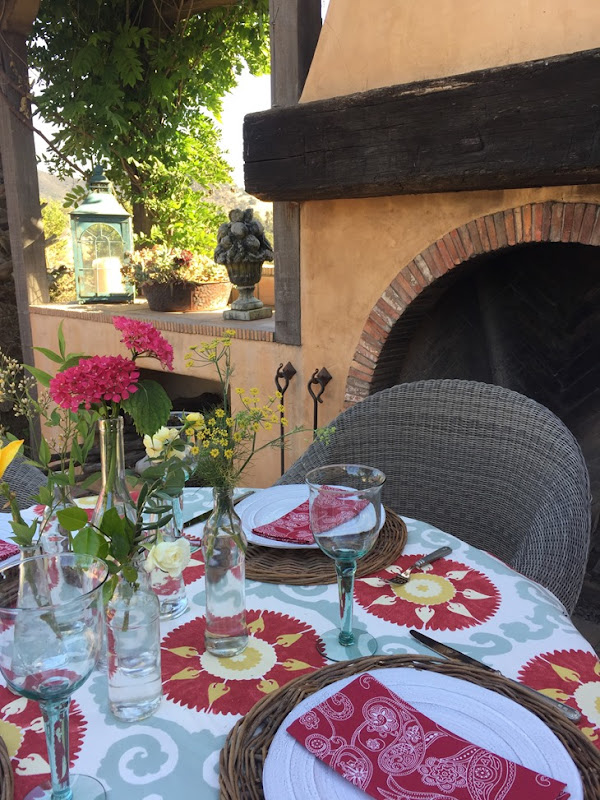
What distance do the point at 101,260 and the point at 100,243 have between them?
0.39ft

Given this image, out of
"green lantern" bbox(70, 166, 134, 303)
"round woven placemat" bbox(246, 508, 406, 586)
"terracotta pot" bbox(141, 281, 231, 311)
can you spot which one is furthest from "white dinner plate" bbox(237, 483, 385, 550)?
"green lantern" bbox(70, 166, 134, 303)

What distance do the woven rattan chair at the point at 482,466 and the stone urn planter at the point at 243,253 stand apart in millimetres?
1890

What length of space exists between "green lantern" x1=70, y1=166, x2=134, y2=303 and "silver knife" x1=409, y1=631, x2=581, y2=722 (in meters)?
3.92

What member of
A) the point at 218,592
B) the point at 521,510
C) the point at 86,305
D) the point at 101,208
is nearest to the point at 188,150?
the point at 101,208

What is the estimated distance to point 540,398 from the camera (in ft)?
8.72

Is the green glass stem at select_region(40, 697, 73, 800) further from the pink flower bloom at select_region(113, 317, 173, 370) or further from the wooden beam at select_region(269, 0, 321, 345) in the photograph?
the wooden beam at select_region(269, 0, 321, 345)

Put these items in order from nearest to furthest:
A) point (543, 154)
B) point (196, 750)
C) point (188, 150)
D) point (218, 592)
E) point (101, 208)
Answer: point (196, 750), point (218, 592), point (543, 154), point (101, 208), point (188, 150)

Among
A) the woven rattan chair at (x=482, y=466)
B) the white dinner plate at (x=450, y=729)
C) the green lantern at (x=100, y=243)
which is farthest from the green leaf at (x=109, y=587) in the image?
the green lantern at (x=100, y=243)

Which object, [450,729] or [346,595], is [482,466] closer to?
[346,595]

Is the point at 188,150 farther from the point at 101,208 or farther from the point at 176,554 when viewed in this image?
the point at 176,554

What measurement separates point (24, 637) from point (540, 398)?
236 centimetres

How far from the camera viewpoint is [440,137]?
2184 mm

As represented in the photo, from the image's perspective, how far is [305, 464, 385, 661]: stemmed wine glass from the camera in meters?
0.89

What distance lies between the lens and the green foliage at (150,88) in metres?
4.35
